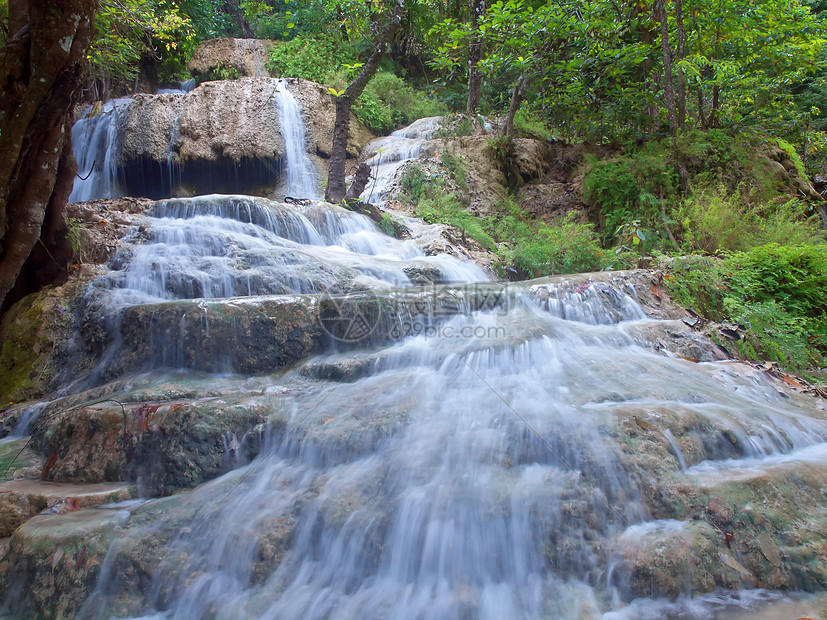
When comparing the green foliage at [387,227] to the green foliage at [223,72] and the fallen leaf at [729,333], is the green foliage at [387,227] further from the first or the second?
the green foliage at [223,72]

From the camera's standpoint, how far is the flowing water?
2.16m

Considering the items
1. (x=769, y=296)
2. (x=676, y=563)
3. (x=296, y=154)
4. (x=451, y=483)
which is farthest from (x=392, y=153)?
(x=676, y=563)

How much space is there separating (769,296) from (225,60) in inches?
602

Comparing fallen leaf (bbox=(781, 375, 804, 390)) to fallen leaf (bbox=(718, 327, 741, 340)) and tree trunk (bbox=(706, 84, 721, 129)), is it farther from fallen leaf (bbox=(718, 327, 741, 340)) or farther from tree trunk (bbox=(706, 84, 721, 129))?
tree trunk (bbox=(706, 84, 721, 129))

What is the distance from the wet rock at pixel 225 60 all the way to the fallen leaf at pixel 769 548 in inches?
618

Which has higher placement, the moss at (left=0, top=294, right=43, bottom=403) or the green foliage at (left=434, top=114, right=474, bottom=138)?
the green foliage at (left=434, top=114, right=474, bottom=138)

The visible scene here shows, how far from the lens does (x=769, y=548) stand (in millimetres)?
2062

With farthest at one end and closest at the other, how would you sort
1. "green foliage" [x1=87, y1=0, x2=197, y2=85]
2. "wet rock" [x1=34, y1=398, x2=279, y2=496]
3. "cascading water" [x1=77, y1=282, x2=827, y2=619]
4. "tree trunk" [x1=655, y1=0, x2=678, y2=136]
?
1. "tree trunk" [x1=655, y1=0, x2=678, y2=136]
2. "green foliage" [x1=87, y1=0, x2=197, y2=85]
3. "wet rock" [x1=34, y1=398, x2=279, y2=496]
4. "cascading water" [x1=77, y1=282, x2=827, y2=619]

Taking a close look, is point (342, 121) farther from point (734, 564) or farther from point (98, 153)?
point (734, 564)

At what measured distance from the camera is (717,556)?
2.04 meters

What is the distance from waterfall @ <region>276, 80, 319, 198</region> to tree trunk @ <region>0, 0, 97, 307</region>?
6278mm

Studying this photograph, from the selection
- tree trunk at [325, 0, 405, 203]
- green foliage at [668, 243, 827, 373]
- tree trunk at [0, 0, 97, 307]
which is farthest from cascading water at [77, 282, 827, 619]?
tree trunk at [325, 0, 405, 203]

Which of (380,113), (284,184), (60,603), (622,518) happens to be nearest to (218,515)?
(60,603)

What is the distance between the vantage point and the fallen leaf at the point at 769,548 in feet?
6.63
